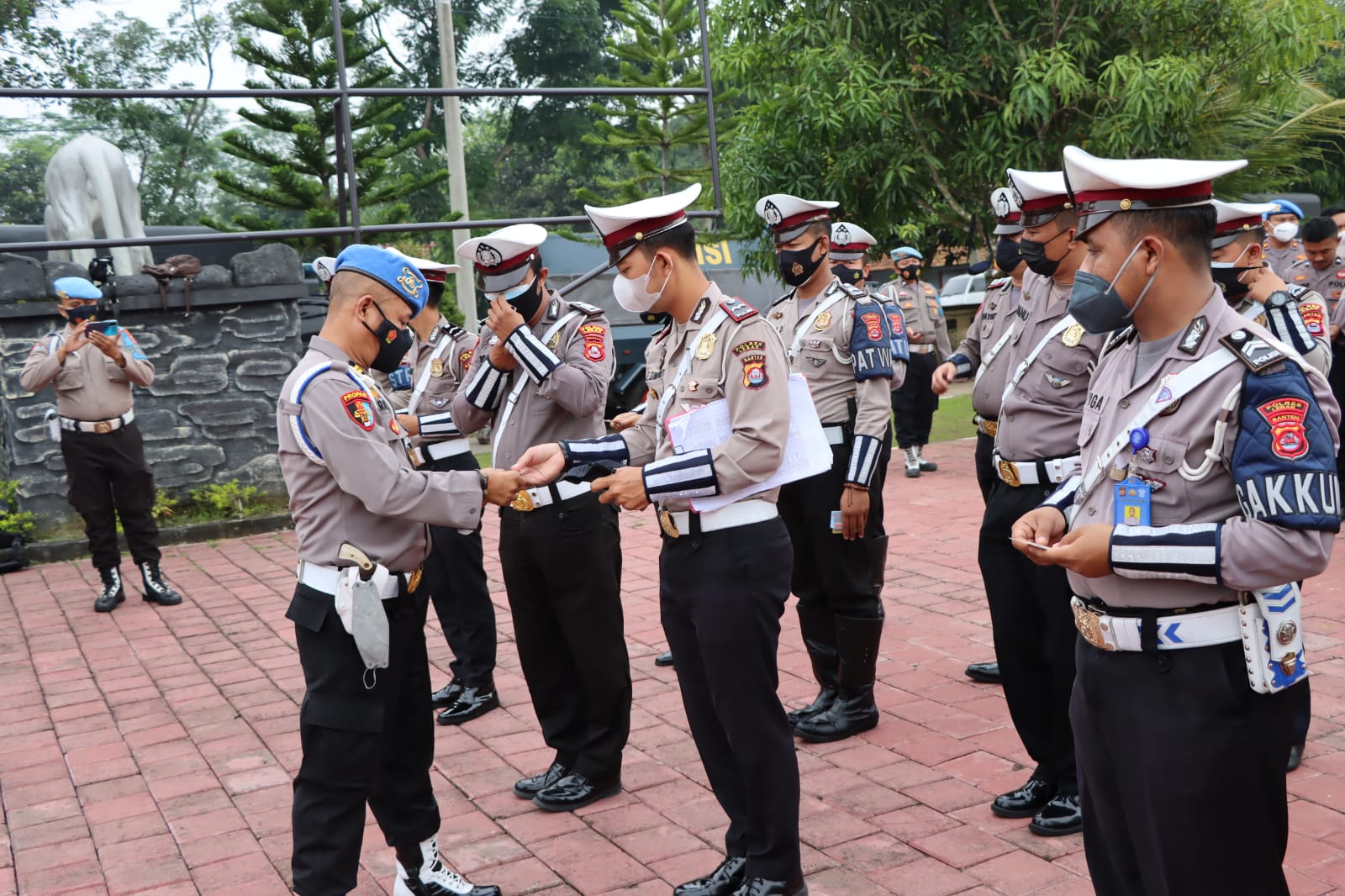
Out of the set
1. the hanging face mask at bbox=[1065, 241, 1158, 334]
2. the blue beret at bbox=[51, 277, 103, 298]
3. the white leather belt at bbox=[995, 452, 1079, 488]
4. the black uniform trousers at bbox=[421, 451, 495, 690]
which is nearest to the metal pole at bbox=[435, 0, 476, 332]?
the blue beret at bbox=[51, 277, 103, 298]

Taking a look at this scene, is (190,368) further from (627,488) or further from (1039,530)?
(1039,530)

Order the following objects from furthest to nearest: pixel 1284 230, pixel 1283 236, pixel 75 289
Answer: pixel 1283 236 < pixel 1284 230 < pixel 75 289

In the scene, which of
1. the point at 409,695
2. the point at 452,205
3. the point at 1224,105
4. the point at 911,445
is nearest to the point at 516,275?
the point at 409,695

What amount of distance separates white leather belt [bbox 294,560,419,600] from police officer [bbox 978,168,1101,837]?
1.98 m

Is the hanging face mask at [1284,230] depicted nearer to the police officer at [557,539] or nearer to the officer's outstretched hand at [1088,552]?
the police officer at [557,539]

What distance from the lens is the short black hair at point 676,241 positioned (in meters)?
3.38

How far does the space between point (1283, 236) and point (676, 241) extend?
6097mm

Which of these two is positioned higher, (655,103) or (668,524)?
(655,103)

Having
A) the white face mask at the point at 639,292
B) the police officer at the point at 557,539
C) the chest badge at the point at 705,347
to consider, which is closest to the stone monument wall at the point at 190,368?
the police officer at the point at 557,539

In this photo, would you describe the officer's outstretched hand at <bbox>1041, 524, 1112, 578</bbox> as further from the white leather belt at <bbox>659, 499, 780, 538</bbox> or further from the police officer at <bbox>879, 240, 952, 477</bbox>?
the police officer at <bbox>879, 240, 952, 477</bbox>

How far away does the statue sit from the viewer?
9.17m

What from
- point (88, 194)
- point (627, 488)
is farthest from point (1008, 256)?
point (88, 194)

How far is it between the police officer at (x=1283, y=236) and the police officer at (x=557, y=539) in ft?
15.4

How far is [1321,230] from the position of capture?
321 inches
